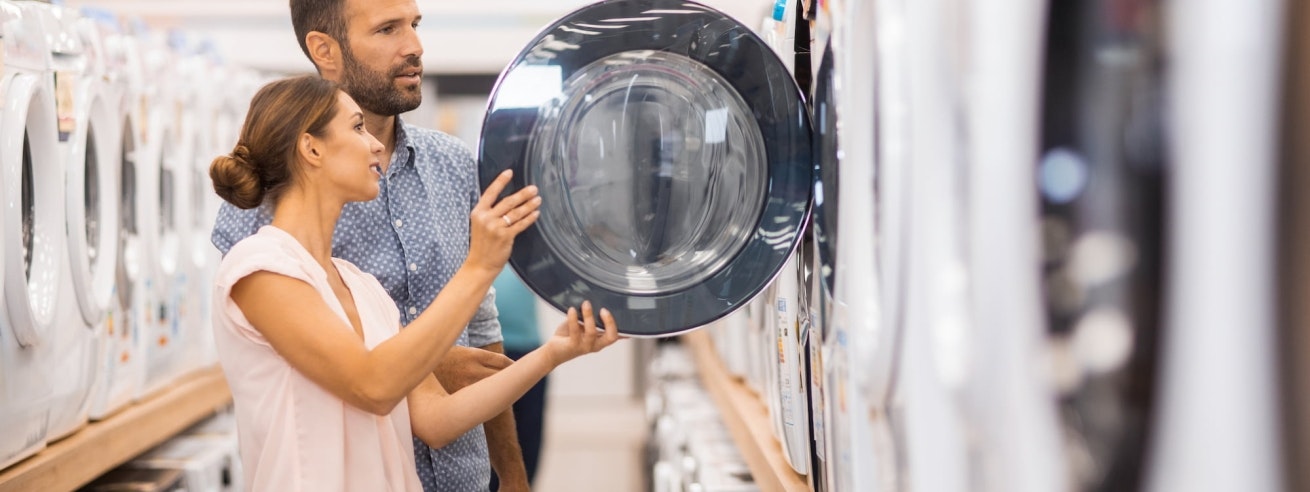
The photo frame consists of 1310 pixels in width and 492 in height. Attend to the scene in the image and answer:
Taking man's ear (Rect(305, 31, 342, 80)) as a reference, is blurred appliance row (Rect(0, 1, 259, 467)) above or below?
below

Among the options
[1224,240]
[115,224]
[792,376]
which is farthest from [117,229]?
[1224,240]

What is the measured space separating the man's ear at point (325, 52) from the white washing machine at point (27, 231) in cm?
65

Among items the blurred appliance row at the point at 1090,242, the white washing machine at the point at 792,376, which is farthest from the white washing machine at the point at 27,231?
the blurred appliance row at the point at 1090,242

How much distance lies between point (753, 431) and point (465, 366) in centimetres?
72

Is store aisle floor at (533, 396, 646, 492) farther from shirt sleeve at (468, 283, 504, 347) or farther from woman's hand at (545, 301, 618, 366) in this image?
woman's hand at (545, 301, 618, 366)

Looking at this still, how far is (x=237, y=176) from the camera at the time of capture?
156cm

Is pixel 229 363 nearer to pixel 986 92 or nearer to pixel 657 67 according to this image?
pixel 657 67

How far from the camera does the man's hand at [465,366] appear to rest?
192 cm

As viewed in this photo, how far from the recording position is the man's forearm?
2144mm

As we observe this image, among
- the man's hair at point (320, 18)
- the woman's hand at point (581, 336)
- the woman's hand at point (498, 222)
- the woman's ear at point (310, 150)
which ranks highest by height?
the man's hair at point (320, 18)

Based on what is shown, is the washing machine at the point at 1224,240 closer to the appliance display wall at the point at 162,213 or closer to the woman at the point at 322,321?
the woman at the point at 322,321

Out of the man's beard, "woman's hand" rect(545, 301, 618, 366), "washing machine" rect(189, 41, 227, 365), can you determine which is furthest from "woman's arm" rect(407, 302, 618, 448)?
"washing machine" rect(189, 41, 227, 365)

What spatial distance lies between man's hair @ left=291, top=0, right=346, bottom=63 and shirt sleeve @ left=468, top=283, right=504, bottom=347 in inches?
20.1

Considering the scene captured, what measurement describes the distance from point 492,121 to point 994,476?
0.87 m
